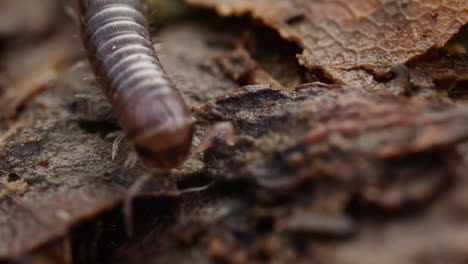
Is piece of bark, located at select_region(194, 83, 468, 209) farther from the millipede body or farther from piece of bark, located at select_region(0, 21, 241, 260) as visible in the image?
piece of bark, located at select_region(0, 21, 241, 260)

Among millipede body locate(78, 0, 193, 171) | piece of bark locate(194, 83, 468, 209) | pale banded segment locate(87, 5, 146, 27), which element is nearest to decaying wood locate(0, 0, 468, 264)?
piece of bark locate(194, 83, 468, 209)

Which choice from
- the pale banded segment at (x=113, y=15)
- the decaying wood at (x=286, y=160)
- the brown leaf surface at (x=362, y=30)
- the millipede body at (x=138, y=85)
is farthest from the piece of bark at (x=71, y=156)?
the brown leaf surface at (x=362, y=30)

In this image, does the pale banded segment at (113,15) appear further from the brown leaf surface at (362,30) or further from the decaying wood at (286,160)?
the brown leaf surface at (362,30)

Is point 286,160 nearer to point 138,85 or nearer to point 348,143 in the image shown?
point 348,143

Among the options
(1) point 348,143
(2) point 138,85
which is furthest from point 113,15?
(1) point 348,143

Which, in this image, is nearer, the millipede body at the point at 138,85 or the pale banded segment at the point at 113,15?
the millipede body at the point at 138,85

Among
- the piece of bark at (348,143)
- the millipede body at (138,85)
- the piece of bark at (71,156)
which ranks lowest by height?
the piece of bark at (71,156)
